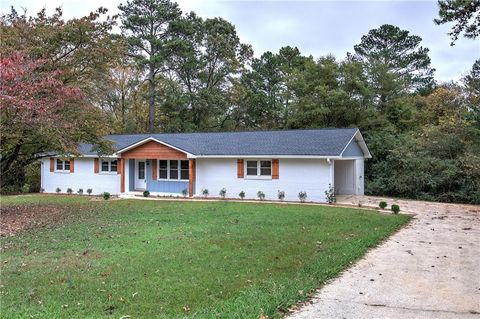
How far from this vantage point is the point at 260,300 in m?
4.88

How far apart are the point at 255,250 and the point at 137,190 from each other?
53.3ft

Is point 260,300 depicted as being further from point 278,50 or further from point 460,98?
point 278,50

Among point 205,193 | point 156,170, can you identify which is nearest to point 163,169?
point 156,170

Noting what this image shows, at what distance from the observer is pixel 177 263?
22.1 ft

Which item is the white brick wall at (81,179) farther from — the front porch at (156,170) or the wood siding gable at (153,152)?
the wood siding gable at (153,152)

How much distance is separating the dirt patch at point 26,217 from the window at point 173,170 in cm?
692

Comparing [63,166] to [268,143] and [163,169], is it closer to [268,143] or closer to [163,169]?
[163,169]

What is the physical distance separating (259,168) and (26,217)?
1059 cm

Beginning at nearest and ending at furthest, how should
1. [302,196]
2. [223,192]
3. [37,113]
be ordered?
[37,113]
[302,196]
[223,192]

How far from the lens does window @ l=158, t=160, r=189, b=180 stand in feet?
70.6

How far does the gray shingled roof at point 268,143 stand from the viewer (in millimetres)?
18536

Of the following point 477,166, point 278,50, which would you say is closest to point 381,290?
point 477,166

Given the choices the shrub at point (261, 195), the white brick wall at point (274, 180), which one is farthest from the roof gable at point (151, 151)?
the shrub at point (261, 195)

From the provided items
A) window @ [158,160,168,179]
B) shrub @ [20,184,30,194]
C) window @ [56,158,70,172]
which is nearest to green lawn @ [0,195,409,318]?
window @ [158,160,168,179]
